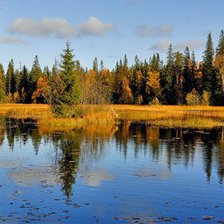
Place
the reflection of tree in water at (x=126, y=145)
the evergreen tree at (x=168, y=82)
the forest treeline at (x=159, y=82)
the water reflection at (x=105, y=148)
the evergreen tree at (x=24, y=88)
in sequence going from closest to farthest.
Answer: the water reflection at (x=105, y=148), the reflection of tree in water at (x=126, y=145), the forest treeline at (x=159, y=82), the evergreen tree at (x=168, y=82), the evergreen tree at (x=24, y=88)

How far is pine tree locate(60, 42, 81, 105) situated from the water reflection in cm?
574

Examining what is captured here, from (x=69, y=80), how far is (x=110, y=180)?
27.5m

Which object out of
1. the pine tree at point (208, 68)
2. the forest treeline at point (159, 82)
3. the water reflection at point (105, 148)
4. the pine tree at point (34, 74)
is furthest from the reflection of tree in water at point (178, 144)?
the pine tree at point (34, 74)

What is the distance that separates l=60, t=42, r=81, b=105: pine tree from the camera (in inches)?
1715

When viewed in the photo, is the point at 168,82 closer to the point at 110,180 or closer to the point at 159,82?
the point at 159,82

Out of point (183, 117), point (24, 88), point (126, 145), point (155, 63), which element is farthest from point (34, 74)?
point (126, 145)

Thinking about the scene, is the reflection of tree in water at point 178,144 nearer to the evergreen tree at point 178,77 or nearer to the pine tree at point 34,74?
the evergreen tree at point 178,77

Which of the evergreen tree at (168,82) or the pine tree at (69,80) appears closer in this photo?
the pine tree at (69,80)

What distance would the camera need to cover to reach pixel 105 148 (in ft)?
92.1

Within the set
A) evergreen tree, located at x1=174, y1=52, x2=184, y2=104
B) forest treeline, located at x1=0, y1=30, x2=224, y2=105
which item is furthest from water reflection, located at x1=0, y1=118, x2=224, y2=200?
evergreen tree, located at x1=174, y1=52, x2=184, y2=104

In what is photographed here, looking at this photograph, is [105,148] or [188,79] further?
[188,79]

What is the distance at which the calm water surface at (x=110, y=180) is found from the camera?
42.5 feet

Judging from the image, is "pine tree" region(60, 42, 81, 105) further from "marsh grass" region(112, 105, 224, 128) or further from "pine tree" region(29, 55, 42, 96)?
"pine tree" region(29, 55, 42, 96)

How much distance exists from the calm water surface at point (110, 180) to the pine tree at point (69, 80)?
41.2ft
